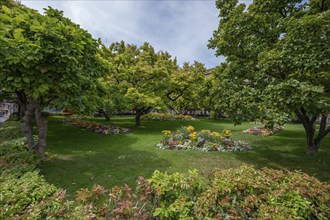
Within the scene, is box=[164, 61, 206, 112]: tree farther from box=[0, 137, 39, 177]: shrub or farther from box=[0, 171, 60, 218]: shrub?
box=[0, 171, 60, 218]: shrub

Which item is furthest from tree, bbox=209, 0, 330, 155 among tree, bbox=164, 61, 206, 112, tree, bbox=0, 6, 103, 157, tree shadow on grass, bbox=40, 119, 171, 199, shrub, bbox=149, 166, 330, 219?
tree, bbox=164, 61, 206, 112

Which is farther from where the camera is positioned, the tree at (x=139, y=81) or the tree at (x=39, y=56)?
the tree at (x=139, y=81)

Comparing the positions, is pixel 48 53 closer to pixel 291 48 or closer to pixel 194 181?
pixel 194 181

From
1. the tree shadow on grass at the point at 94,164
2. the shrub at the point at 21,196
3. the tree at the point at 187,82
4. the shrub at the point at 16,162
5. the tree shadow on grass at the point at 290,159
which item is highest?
the tree at the point at 187,82

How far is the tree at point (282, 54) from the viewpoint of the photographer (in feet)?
18.3

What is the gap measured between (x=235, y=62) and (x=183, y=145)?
5423 mm

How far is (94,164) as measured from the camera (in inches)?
290

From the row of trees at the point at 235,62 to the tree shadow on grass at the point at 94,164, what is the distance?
50.5 inches

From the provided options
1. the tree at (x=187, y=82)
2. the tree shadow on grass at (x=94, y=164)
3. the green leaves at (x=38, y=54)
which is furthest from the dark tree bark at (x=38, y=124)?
the tree at (x=187, y=82)

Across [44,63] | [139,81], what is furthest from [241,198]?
[139,81]

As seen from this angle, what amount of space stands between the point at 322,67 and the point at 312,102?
5.89 ft

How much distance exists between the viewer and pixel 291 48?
650 centimetres

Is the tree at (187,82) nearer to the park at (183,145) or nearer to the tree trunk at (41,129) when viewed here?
the park at (183,145)

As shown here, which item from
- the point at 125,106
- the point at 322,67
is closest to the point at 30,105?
the point at 125,106
